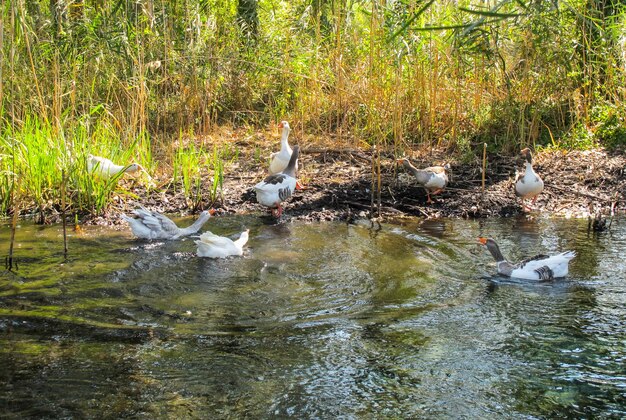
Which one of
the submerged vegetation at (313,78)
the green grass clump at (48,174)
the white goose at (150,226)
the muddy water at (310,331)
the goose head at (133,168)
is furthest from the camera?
the submerged vegetation at (313,78)

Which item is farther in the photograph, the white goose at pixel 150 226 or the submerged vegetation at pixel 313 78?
the submerged vegetation at pixel 313 78

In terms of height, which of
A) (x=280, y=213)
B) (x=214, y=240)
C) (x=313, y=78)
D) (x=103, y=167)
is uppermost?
(x=313, y=78)

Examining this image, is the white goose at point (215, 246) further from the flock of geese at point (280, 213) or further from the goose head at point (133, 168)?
the goose head at point (133, 168)

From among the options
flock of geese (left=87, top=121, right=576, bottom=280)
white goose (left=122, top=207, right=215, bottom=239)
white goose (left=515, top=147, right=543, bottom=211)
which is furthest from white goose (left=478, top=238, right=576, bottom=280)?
white goose (left=122, top=207, right=215, bottom=239)

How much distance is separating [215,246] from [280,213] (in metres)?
2.06

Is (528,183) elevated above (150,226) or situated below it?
above

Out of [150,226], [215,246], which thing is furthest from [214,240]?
[150,226]

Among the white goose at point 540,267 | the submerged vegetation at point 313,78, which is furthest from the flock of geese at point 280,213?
the submerged vegetation at point 313,78

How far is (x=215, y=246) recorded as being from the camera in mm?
7738

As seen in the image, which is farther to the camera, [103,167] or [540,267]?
[103,167]

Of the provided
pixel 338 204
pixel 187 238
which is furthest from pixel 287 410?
pixel 338 204

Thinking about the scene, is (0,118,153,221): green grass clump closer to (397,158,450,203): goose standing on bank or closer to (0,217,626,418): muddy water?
(0,217,626,418): muddy water

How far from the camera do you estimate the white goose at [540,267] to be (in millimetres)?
6918

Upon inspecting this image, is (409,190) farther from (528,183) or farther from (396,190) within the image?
(528,183)
